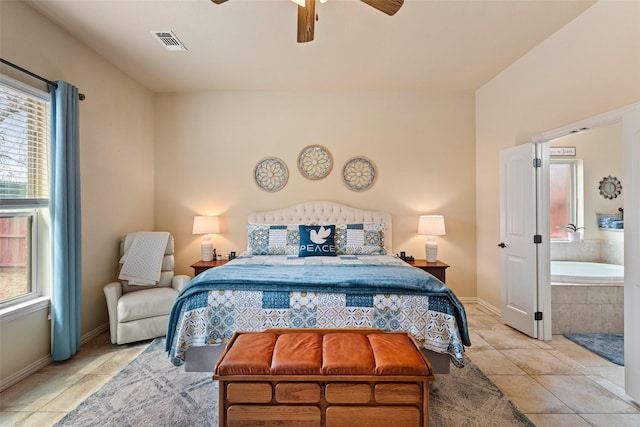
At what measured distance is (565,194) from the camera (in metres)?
4.55

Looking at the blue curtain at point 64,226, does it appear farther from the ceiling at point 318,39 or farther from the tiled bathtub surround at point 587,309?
the tiled bathtub surround at point 587,309

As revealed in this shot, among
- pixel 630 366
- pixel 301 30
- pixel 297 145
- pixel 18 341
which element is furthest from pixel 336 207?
pixel 18 341

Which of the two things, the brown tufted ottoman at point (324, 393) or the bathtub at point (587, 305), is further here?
the bathtub at point (587, 305)

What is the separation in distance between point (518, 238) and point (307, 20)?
3.06 metres

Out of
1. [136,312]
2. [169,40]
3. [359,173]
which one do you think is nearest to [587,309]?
[359,173]

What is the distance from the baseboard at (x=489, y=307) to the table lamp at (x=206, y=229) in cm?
375

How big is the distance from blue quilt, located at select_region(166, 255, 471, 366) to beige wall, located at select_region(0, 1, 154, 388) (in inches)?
48.8

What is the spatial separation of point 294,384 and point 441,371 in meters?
1.26

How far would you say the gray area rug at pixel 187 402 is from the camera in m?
1.91

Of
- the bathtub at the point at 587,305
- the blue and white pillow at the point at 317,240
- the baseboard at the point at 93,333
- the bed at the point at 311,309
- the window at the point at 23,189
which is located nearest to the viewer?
the bed at the point at 311,309

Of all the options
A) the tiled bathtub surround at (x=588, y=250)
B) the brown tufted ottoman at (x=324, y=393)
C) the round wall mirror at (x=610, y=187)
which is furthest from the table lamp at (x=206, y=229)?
the round wall mirror at (x=610, y=187)

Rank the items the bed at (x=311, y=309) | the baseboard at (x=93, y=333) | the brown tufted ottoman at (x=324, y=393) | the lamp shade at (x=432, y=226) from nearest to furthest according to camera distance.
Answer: the brown tufted ottoman at (x=324, y=393)
the bed at (x=311, y=309)
the baseboard at (x=93, y=333)
the lamp shade at (x=432, y=226)

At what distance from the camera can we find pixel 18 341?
93.2 inches

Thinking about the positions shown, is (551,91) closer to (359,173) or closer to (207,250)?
(359,173)
